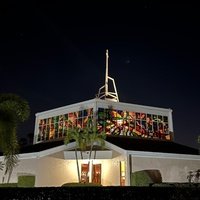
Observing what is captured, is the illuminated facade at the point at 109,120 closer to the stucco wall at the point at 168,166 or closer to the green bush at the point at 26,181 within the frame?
the stucco wall at the point at 168,166

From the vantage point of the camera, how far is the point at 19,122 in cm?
1242

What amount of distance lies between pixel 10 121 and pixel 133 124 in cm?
1885

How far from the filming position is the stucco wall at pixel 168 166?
67.8ft

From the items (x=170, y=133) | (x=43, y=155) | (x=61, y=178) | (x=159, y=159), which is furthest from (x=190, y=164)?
(x=43, y=155)

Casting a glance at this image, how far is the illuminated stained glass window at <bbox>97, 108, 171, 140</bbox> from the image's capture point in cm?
2735

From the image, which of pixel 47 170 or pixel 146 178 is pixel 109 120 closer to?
pixel 47 170

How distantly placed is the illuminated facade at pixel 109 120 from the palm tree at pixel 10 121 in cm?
1456

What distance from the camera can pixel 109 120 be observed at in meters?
27.6

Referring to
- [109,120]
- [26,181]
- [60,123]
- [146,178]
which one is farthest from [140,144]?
[26,181]

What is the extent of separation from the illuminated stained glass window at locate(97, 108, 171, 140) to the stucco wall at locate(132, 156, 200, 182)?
6.62 m

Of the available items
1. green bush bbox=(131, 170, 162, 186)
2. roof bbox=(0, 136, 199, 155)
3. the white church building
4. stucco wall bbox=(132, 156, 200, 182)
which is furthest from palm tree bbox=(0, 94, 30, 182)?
roof bbox=(0, 136, 199, 155)
